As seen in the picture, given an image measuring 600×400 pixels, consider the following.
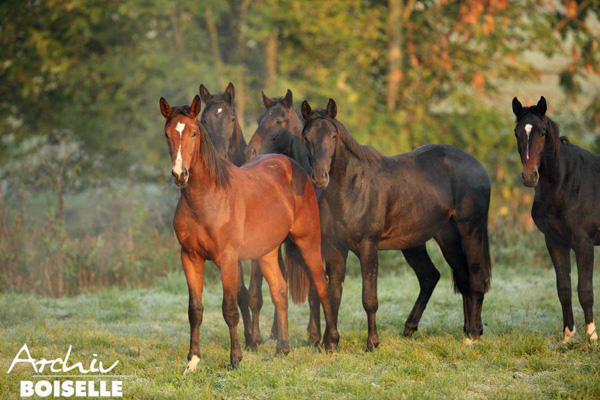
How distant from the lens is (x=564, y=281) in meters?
7.18

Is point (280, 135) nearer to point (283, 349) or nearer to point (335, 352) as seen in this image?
point (283, 349)

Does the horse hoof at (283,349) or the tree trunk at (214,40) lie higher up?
the tree trunk at (214,40)

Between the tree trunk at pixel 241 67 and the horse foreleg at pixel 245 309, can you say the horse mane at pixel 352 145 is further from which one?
the tree trunk at pixel 241 67

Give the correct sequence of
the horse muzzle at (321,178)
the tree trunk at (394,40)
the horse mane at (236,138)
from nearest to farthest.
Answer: the horse muzzle at (321,178), the horse mane at (236,138), the tree trunk at (394,40)

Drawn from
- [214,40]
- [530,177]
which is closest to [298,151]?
[530,177]

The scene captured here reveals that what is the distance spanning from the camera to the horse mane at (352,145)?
681 cm

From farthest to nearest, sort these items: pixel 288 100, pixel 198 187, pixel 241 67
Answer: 1. pixel 241 67
2. pixel 288 100
3. pixel 198 187

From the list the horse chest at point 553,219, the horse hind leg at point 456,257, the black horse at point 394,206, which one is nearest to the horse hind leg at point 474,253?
the black horse at point 394,206

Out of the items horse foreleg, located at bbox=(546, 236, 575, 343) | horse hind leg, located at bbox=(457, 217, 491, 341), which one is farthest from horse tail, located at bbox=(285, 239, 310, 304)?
horse foreleg, located at bbox=(546, 236, 575, 343)

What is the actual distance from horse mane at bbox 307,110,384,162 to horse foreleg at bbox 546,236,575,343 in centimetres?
197

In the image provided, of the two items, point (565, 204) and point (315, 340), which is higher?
point (565, 204)

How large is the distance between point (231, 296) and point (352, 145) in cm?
187

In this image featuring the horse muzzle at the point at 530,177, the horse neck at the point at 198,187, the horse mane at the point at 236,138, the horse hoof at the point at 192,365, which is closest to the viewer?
the horse neck at the point at 198,187

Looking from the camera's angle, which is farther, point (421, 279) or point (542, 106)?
point (421, 279)
